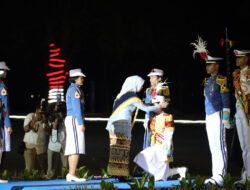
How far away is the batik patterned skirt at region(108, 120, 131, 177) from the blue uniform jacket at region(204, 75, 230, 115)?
4.73 feet

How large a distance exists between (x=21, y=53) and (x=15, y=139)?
1796cm

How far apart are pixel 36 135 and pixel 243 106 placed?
4.37 meters

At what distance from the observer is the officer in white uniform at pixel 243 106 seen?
9828 mm

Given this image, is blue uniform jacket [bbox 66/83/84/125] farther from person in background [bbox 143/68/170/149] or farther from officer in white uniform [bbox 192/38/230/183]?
officer in white uniform [bbox 192/38/230/183]

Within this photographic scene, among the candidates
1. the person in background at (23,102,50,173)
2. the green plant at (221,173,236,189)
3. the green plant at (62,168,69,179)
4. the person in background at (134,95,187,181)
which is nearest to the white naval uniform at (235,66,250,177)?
the green plant at (221,173,236,189)

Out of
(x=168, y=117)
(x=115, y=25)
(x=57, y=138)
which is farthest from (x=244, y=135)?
(x=115, y=25)

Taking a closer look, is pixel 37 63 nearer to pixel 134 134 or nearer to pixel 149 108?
pixel 134 134

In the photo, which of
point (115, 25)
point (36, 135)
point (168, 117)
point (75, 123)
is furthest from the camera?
point (115, 25)

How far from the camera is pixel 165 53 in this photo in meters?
42.6

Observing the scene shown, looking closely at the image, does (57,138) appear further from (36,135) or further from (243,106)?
(243,106)

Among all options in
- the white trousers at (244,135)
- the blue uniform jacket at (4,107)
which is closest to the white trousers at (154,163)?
the white trousers at (244,135)

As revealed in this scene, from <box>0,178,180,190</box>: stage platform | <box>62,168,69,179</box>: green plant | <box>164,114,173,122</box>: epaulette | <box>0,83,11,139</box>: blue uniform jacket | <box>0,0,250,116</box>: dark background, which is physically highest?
<box>0,0,250,116</box>: dark background

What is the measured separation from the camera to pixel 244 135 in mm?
9852

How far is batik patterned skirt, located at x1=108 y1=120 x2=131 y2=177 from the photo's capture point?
34.4 ft
